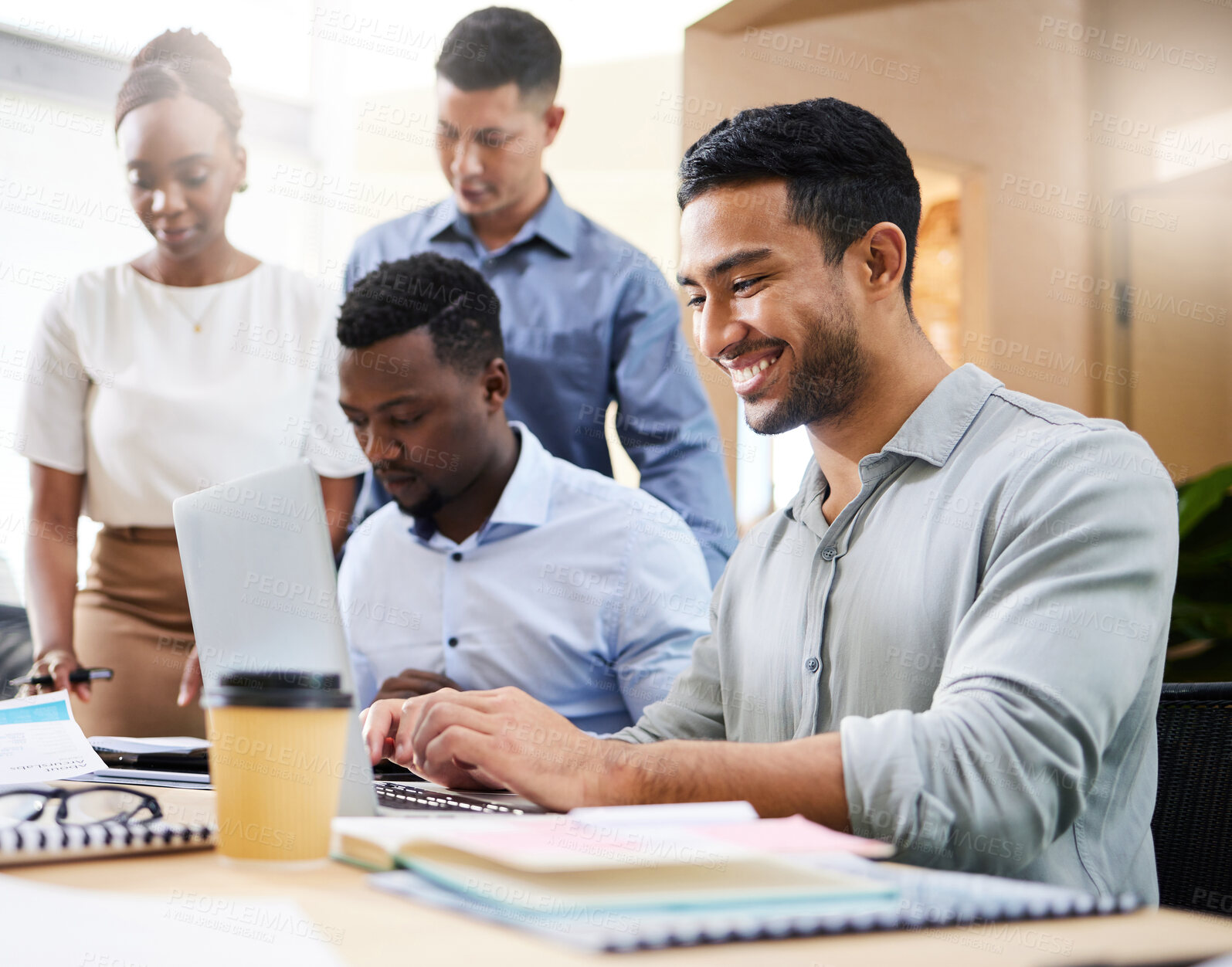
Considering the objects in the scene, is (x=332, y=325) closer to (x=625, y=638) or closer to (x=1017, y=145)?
(x=625, y=638)

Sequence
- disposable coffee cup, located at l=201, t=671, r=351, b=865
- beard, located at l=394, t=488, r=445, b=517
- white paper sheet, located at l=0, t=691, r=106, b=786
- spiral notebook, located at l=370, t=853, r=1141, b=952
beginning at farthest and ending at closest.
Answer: beard, located at l=394, t=488, r=445, b=517, white paper sheet, located at l=0, t=691, r=106, b=786, disposable coffee cup, located at l=201, t=671, r=351, b=865, spiral notebook, located at l=370, t=853, r=1141, b=952

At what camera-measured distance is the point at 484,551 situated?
2062 millimetres

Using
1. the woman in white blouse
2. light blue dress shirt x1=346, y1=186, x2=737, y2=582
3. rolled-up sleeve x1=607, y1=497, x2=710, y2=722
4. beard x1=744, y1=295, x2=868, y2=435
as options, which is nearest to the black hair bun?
the woman in white blouse

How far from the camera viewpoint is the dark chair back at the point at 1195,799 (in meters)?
0.95

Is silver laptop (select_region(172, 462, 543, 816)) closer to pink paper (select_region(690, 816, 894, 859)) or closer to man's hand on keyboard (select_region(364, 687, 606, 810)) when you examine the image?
man's hand on keyboard (select_region(364, 687, 606, 810))

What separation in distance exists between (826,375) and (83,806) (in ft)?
2.76

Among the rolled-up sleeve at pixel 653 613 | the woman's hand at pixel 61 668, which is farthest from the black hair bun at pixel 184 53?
the rolled-up sleeve at pixel 653 613

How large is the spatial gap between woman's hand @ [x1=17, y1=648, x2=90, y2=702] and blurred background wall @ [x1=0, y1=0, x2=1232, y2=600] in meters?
0.15

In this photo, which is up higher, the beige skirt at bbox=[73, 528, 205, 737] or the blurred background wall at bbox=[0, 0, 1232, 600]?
the blurred background wall at bbox=[0, 0, 1232, 600]

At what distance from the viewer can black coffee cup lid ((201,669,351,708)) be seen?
0.61 meters

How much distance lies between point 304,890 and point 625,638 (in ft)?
4.79

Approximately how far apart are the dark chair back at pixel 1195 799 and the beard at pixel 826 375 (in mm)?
445

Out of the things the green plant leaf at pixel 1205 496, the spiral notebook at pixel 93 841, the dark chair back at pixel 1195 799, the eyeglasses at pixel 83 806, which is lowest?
the dark chair back at pixel 1195 799

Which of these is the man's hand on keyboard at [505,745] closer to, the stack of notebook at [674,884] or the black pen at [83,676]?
the stack of notebook at [674,884]
